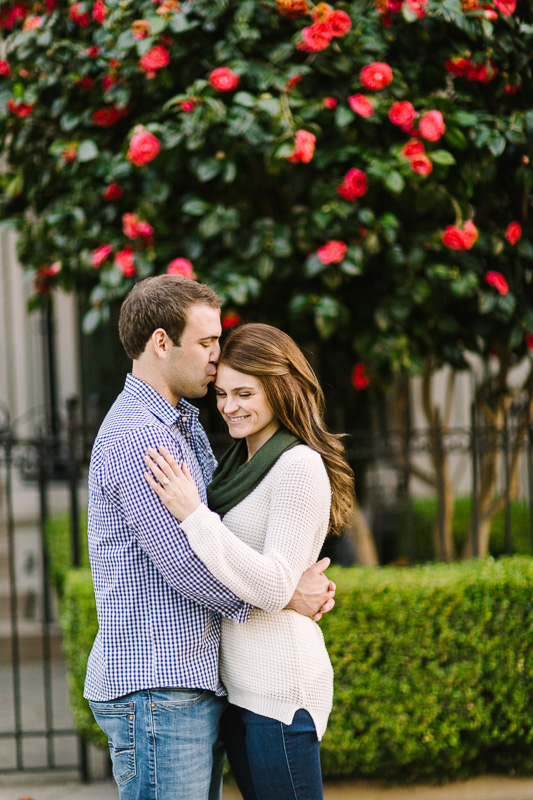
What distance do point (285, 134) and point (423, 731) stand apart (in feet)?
8.50

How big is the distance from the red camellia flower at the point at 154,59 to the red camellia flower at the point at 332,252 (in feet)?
3.50

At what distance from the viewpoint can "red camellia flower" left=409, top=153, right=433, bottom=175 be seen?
3.37 metres

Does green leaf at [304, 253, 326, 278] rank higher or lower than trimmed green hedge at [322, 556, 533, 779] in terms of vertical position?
higher

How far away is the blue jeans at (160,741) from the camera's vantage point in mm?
1916

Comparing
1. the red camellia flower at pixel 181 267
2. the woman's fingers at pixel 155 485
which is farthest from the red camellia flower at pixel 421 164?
the woman's fingers at pixel 155 485

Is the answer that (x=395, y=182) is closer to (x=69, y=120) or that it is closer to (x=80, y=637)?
(x=69, y=120)

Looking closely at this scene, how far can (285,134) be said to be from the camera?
335cm

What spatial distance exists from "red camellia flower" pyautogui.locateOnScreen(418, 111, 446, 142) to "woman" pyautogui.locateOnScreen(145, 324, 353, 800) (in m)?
1.67

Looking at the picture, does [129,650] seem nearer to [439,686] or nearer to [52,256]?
[439,686]

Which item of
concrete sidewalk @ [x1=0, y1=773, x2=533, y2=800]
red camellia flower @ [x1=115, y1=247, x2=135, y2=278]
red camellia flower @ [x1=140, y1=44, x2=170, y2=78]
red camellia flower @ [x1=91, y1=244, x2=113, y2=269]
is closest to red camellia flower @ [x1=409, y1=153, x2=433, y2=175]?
red camellia flower @ [x1=140, y1=44, x2=170, y2=78]

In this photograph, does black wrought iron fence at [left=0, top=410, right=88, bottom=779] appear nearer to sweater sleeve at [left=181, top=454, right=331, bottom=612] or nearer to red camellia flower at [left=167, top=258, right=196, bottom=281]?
red camellia flower at [left=167, top=258, right=196, bottom=281]

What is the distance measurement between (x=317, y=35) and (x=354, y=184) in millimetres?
622

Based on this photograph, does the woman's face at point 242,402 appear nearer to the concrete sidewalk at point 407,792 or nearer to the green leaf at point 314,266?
the green leaf at point 314,266

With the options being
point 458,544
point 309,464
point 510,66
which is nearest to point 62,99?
point 510,66
